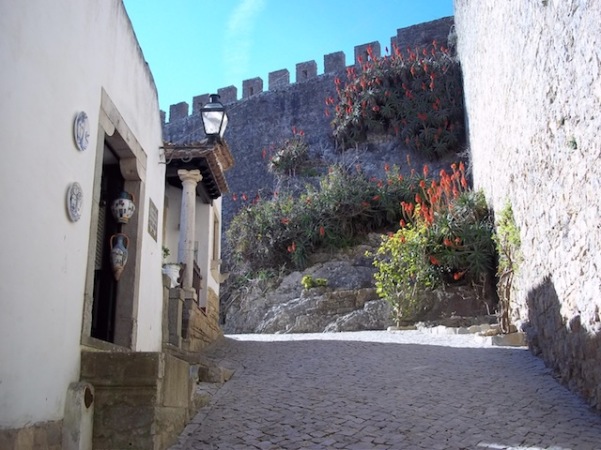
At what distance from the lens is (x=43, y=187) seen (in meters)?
4.03

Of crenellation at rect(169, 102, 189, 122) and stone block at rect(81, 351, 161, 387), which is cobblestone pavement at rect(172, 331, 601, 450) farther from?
crenellation at rect(169, 102, 189, 122)

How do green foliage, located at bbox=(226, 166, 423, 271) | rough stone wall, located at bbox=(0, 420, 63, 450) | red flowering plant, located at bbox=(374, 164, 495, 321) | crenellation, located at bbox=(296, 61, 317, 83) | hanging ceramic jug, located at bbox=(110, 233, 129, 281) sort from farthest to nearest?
1. crenellation, located at bbox=(296, 61, 317, 83)
2. green foliage, located at bbox=(226, 166, 423, 271)
3. red flowering plant, located at bbox=(374, 164, 495, 321)
4. hanging ceramic jug, located at bbox=(110, 233, 129, 281)
5. rough stone wall, located at bbox=(0, 420, 63, 450)

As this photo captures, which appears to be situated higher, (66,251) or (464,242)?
(464,242)

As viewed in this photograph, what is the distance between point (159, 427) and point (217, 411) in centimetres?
134

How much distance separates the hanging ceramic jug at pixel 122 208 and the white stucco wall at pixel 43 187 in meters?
1.12

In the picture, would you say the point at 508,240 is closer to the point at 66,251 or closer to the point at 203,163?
the point at 203,163

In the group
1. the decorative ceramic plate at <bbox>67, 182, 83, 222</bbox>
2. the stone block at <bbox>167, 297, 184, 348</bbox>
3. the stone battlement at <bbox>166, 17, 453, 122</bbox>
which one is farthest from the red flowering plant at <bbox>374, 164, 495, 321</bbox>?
the stone battlement at <bbox>166, 17, 453, 122</bbox>

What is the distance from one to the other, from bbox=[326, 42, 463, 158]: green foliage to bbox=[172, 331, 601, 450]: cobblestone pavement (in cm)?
1131

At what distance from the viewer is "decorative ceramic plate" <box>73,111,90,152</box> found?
457cm

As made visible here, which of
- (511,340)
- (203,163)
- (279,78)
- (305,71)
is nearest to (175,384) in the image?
(511,340)

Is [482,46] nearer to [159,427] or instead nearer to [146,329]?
[146,329]

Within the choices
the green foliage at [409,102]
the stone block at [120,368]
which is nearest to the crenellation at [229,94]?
the green foliage at [409,102]

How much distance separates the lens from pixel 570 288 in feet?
20.2

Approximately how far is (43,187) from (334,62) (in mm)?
21152
